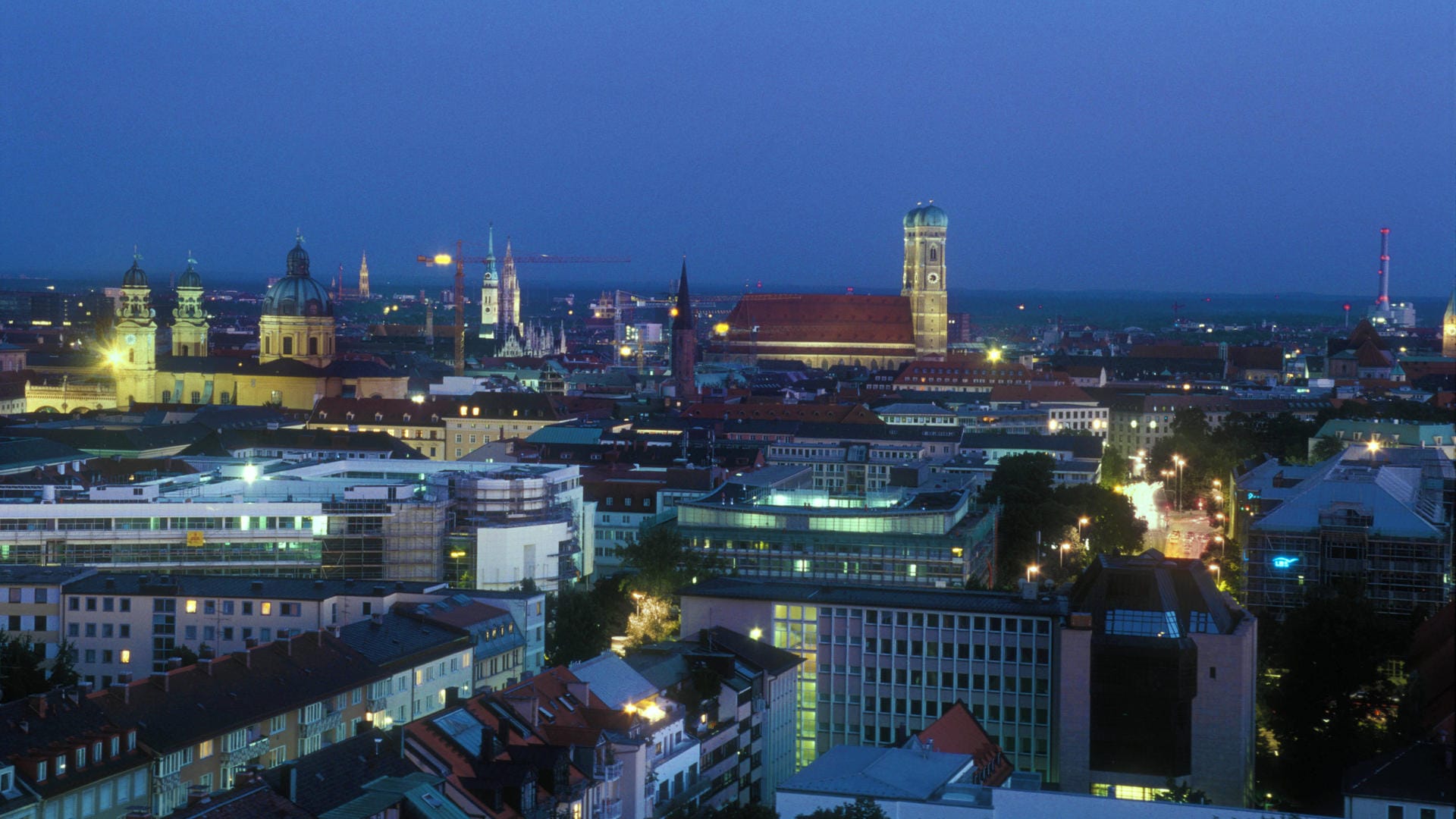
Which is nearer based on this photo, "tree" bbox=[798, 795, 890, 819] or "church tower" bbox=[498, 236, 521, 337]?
"tree" bbox=[798, 795, 890, 819]

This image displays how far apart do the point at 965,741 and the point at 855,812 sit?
Result: 6.86 m

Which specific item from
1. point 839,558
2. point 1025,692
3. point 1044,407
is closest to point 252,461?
point 839,558

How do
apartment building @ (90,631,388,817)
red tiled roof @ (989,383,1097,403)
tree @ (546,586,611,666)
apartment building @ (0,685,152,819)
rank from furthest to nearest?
red tiled roof @ (989,383,1097,403)
tree @ (546,586,611,666)
apartment building @ (90,631,388,817)
apartment building @ (0,685,152,819)

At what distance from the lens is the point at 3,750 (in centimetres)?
2309

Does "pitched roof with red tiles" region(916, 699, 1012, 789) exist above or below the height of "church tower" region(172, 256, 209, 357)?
below

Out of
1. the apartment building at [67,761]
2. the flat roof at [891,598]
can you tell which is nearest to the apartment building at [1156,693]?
the flat roof at [891,598]

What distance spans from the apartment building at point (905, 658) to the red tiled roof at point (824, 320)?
94.8 m

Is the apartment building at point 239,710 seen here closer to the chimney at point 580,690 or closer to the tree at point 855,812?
the chimney at point 580,690

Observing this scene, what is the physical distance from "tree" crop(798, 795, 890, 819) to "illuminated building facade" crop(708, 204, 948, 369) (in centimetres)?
10645

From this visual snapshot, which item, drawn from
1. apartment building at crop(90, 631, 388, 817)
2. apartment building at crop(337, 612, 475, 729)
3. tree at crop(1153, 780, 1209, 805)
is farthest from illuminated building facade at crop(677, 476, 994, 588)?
apartment building at crop(90, 631, 388, 817)

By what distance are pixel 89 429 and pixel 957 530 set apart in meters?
33.9

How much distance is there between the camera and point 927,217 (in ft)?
429

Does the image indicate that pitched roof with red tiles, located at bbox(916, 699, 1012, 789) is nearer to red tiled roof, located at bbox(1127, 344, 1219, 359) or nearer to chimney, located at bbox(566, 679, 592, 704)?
chimney, located at bbox(566, 679, 592, 704)

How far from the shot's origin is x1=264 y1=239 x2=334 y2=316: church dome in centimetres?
9362
